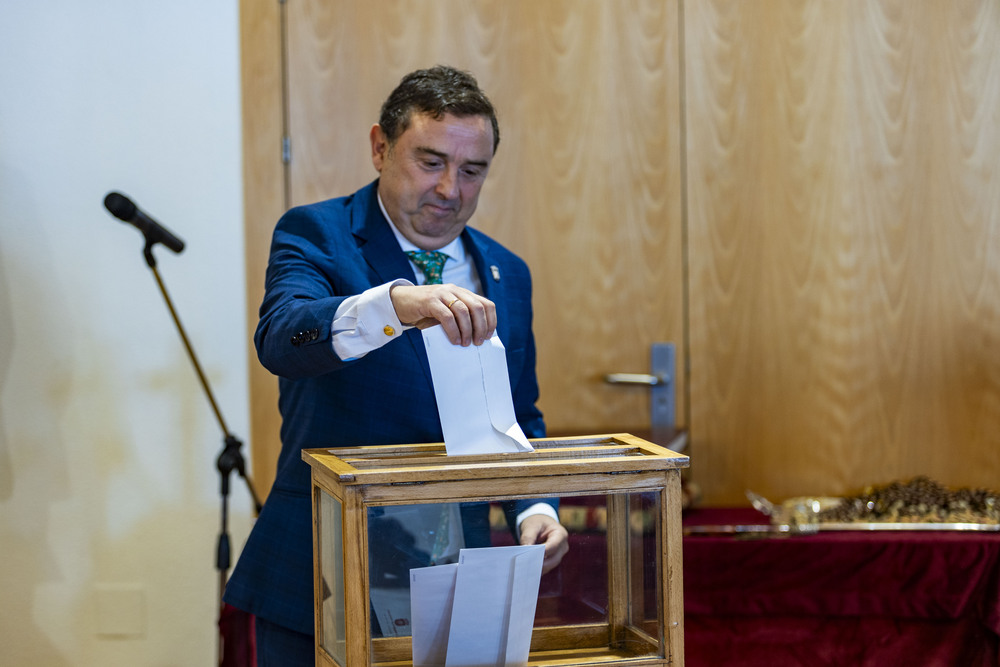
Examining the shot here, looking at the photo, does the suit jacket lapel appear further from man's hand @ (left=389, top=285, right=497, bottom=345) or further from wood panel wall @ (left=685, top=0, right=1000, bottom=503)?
wood panel wall @ (left=685, top=0, right=1000, bottom=503)

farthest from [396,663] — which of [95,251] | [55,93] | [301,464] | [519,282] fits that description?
[55,93]

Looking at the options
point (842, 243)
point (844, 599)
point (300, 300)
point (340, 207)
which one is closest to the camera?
point (300, 300)

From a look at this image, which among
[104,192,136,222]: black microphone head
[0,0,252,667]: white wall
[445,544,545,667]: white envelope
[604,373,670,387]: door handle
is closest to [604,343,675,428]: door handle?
[604,373,670,387]: door handle

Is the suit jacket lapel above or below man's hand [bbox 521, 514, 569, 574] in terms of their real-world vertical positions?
above

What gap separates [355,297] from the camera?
1.04 metres

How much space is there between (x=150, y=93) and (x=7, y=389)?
0.93m

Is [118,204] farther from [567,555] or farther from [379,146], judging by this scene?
[567,555]

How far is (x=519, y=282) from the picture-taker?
1.48m

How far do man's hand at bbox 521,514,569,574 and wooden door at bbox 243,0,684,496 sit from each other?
6.25 feet

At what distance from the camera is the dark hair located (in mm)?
1307

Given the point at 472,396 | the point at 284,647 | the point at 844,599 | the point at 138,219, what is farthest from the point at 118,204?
the point at 844,599

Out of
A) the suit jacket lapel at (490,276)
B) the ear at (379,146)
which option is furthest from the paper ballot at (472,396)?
the ear at (379,146)

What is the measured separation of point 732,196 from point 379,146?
65.9 inches

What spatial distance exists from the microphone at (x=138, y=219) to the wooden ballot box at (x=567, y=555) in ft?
4.70
